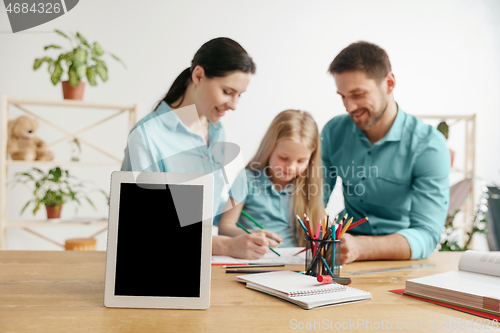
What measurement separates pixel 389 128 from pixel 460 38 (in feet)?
6.19

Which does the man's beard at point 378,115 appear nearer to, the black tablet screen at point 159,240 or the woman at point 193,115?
the woman at point 193,115

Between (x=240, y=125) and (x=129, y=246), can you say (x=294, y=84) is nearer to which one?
(x=240, y=125)

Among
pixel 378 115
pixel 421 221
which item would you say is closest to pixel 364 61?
pixel 378 115

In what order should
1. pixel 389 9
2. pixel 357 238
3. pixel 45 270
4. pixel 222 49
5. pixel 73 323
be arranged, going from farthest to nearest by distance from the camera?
1. pixel 389 9
2. pixel 222 49
3. pixel 357 238
4. pixel 45 270
5. pixel 73 323

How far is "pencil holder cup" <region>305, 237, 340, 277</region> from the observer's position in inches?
31.4

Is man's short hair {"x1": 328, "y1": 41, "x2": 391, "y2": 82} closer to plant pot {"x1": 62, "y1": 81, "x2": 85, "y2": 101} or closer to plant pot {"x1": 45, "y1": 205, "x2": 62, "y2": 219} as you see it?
plant pot {"x1": 62, "y1": 81, "x2": 85, "y2": 101}

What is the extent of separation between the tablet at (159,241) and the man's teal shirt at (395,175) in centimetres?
87

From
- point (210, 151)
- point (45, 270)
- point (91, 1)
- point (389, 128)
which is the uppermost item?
point (91, 1)

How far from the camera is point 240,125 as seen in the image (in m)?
2.05

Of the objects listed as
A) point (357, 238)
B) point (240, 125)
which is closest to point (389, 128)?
point (357, 238)

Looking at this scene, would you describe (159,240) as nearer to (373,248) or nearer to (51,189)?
(373,248)

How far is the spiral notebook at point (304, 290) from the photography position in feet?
2.05

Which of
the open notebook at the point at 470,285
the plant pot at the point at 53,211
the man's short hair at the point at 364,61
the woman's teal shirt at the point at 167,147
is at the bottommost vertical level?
the plant pot at the point at 53,211

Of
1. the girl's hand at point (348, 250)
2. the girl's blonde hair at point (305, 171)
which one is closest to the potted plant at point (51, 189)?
the girl's blonde hair at point (305, 171)
